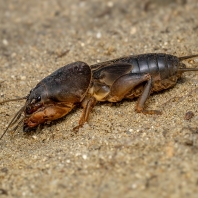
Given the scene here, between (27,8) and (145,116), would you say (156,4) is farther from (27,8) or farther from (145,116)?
(145,116)

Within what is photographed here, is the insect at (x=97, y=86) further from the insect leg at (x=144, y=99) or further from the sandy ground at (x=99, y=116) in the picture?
the sandy ground at (x=99, y=116)

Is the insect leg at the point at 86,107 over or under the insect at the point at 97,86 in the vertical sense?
under

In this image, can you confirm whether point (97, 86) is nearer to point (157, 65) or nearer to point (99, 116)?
point (99, 116)

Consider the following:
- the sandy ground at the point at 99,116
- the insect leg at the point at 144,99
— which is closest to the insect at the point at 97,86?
the insect leg at the point at 144,99

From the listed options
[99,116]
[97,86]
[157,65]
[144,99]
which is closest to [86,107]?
[99,116]

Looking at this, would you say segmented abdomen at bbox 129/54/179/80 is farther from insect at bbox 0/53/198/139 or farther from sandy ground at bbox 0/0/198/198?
sandy ground at bbox 0/0/198/198

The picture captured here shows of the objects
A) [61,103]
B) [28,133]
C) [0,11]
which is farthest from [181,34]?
[0,11]

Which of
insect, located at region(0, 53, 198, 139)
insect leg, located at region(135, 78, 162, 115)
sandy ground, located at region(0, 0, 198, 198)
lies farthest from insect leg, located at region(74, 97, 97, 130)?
insect leg, located at region(135, 78, 162, 115)
